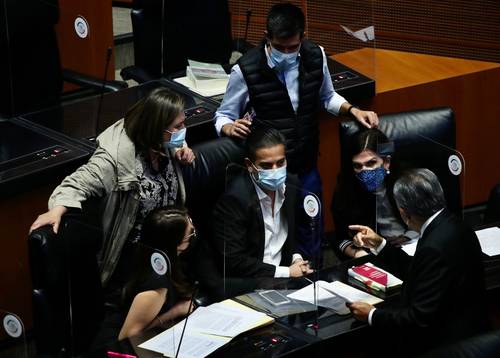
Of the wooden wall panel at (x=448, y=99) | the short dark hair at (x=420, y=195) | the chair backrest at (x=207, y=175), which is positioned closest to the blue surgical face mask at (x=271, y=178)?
the chair backrest at (x=207, y=175)

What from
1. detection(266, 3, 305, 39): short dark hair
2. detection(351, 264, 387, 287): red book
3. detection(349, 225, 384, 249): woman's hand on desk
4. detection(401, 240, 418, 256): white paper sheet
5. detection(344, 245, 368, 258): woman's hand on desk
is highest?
detection(266, 3, 305, 39): short dark hair

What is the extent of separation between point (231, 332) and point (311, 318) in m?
0.34

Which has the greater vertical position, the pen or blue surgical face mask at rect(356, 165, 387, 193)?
blue surgical face mask at rect(356, 165, 387, 193)

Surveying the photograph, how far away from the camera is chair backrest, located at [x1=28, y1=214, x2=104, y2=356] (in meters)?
4.12

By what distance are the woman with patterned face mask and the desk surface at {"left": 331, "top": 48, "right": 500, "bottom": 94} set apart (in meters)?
1.06

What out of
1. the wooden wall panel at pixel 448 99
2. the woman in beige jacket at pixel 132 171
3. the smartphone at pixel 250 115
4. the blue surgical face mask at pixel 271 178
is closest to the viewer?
the woman in beige jacket at pixel 132 171

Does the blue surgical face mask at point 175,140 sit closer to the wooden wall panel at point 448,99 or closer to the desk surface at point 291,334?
the desk surface at point 291,334

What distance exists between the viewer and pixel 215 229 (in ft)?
15.4

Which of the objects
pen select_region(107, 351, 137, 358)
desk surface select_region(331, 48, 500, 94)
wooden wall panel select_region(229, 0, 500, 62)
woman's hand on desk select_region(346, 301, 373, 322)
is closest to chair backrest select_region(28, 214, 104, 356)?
pen select_region(107, 351, 137, 358)

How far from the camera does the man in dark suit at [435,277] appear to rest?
4.05 metres

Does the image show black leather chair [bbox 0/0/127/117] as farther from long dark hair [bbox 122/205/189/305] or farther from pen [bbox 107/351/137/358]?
pen [bbox 107/351/137/358]

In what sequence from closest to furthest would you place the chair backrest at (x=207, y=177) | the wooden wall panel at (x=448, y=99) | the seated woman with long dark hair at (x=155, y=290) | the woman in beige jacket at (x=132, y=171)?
the seated woman with long dark hair at (x=155, y=290) < the woman in beige jacket at (x=132, y=171) < the chair backrest at (x=207, y=177) < the wooden wall panel at (x=448, y=99)

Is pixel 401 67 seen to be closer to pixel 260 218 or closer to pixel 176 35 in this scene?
pixel 176 35

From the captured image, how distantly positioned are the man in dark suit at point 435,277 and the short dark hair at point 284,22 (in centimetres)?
101
